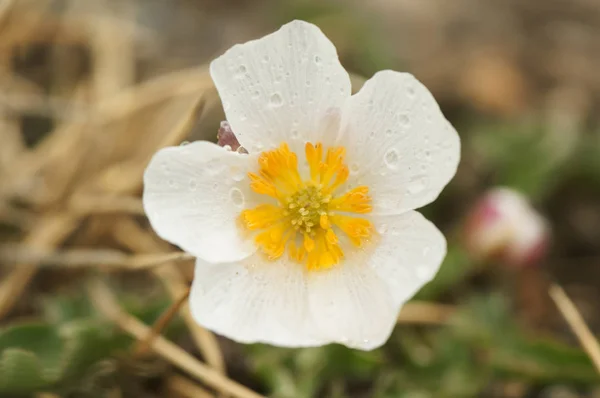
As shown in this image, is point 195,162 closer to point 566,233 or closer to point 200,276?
point 200,276

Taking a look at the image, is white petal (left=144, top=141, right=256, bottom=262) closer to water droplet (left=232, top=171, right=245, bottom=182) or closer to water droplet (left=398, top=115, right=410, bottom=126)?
water droplet (left=232, top=171, right=245, bottom=182)

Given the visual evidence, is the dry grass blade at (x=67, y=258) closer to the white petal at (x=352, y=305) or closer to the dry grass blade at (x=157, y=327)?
the dry grass blade at (x=157, y=327)

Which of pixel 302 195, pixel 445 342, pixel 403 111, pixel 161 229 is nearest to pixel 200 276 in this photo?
pixel 161 229

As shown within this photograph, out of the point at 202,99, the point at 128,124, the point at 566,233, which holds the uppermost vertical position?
the point at 202,99

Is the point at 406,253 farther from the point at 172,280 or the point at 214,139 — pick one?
the point at 214,139

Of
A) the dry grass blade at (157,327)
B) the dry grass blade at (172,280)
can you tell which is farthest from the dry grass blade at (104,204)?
the dry grass blade at (157,327)

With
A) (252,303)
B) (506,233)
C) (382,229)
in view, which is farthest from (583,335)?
(252,303)

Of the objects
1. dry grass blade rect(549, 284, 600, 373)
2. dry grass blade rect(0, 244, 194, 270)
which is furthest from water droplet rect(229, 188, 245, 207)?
dry grass blade rect(549, 284, 600, 373)
